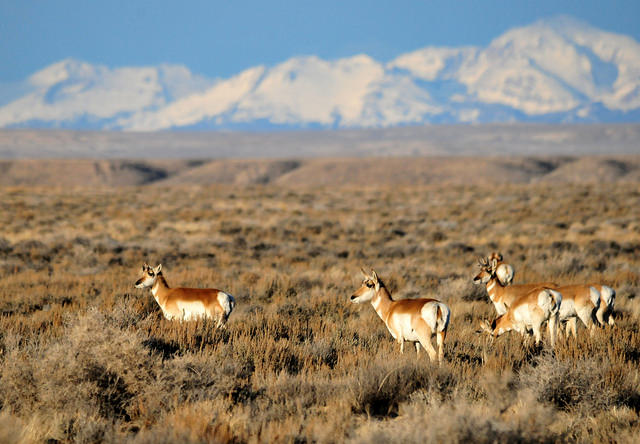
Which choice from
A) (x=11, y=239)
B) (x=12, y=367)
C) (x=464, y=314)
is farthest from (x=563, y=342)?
(x=11, y=239)

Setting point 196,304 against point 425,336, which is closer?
point 425,336

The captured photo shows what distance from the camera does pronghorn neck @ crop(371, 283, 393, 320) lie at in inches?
305

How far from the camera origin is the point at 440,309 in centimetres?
661

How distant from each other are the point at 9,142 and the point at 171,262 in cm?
17037

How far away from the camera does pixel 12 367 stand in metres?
5.30

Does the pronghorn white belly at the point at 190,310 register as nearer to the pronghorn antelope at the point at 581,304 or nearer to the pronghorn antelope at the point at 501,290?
the pronghorn antelope at the point at 501,290

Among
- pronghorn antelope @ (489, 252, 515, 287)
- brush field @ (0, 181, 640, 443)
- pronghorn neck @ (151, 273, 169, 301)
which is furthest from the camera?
pronghorn antelope @ (489, 252, 515, 287)

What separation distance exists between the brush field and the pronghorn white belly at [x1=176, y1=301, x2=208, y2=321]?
304 mm

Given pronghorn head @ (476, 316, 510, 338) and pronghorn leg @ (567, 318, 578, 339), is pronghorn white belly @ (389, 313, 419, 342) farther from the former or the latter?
pronghorn leg @ (567, 318, 578, 339)

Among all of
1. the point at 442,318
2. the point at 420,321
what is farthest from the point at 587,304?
the point at 420,321

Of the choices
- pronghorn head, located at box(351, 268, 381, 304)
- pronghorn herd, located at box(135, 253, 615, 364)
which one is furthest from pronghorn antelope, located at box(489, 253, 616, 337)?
pronghorn head, located at box(351, 268, 381, 304)

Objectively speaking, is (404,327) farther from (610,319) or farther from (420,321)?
(610,319)

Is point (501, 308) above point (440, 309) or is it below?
below

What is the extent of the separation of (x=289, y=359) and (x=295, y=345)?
0.59m
